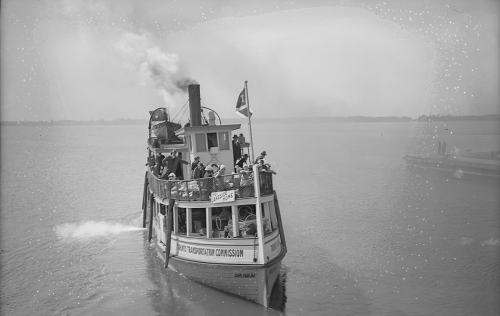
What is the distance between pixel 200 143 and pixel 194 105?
291 cm

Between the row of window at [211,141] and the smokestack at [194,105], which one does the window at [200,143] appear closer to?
the row of window at [211,141]

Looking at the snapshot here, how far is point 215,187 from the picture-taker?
17.3 meters

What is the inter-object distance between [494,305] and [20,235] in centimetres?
2764

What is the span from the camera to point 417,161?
242ft

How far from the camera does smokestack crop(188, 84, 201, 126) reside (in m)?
23.0

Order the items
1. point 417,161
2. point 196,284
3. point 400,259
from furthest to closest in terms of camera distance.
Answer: point 417,161 < point 400,259 < point 196,284

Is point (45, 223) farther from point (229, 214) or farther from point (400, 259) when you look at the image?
point (400, 259)

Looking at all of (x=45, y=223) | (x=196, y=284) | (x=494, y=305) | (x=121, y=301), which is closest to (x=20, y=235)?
(x=45, y=223)

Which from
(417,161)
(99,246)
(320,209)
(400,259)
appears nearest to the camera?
(400,259)

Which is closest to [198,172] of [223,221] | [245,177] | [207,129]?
[223,221]

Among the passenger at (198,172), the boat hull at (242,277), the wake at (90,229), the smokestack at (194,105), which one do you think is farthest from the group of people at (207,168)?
the wake at (90,229)

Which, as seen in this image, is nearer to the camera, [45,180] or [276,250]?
[276,250]

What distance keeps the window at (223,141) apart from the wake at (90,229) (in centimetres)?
1353

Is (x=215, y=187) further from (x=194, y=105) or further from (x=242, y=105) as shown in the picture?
(x=194, y=105)
